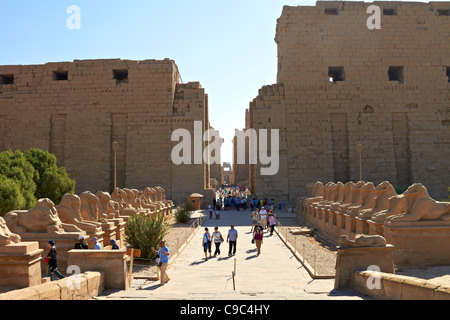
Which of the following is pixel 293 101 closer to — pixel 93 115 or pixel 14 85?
pixel 93 115

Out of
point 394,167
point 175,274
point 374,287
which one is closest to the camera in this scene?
point 374,287

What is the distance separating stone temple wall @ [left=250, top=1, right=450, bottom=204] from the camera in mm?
25734

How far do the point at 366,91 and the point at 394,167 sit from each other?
5221mm

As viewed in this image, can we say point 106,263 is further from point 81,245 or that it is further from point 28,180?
point 28,180

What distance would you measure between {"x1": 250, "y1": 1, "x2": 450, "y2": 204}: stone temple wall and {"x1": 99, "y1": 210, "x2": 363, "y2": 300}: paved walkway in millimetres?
14379

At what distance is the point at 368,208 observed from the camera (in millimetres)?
11484

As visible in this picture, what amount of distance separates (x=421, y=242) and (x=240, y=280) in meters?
4.14

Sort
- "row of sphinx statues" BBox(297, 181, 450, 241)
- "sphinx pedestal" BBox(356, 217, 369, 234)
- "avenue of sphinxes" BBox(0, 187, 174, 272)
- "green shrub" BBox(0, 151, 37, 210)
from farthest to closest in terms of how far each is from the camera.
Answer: "green shrub" BBox(0, 151, 37, 210) < "sphinx pedestal" BBox(356, 217, 369, 234) < "row of sphinx statues" BBox(297, 181, 450, 241) < "avenue of sphinxes" BBox(0, 187, 174, 272)

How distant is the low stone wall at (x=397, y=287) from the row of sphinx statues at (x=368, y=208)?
3025mm

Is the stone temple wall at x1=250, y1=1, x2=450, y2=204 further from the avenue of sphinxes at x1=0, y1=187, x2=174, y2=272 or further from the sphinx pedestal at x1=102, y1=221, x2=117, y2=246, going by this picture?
the sphinx pedestal at x1=102, y1=221, x2=117, y2=246

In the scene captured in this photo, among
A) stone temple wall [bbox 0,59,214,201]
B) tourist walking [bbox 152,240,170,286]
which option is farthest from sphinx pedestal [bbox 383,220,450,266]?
stone temple wall [bbox 0,59,214,201]

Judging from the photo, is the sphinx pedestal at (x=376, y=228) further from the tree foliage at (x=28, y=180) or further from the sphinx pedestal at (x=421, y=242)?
the tree foliage at (x=28, y=180)

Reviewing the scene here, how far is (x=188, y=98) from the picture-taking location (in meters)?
Answer: 27.1
